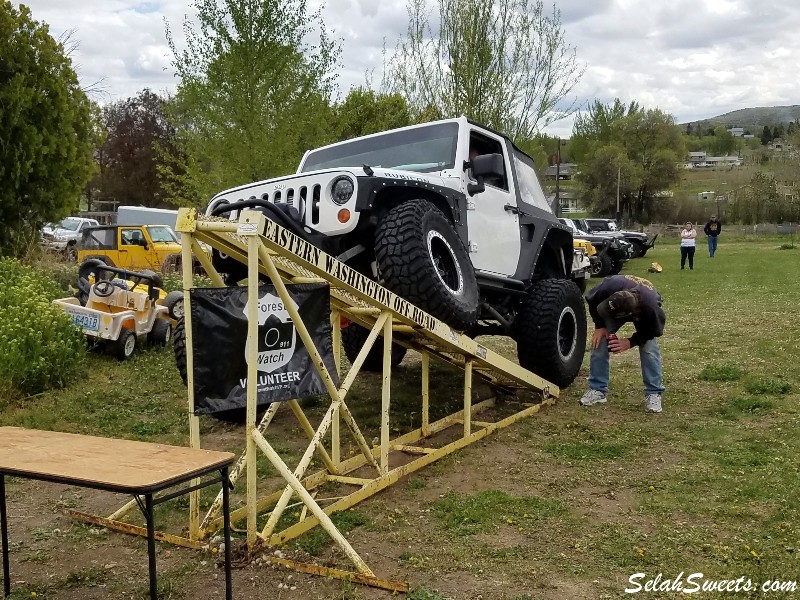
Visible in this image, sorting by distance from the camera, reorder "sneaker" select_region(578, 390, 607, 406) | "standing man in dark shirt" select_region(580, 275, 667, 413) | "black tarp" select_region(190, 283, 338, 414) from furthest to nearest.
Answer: "sneaker" select_region(578, 390, 607, 406)
"standing man in dark shirt" select_region(580, 275, 667, 413)
"black tarp" select_region(190, 283, 338, 414)

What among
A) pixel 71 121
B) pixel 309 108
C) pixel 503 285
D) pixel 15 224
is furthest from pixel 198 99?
pixel 503 285

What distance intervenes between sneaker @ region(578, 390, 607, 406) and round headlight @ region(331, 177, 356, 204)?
3268 mm

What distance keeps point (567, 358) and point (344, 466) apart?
290cm

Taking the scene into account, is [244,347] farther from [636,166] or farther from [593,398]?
[636,166]

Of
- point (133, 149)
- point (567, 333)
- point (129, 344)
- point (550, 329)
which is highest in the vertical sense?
point (133, 149)

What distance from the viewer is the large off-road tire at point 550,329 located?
21.8 ft

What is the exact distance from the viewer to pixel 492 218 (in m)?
6.24

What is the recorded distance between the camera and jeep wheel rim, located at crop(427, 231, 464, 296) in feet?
16.3

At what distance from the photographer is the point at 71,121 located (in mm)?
10797

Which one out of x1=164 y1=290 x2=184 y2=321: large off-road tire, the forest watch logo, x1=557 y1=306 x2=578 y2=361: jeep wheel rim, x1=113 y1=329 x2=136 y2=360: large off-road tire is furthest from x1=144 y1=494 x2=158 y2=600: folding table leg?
x1=164 y1=290 x2=184 y2=321: large off-road tire

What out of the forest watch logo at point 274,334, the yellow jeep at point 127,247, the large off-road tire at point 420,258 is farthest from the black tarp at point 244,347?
the yellow jeep at point 127,247

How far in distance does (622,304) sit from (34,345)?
17.0 ft

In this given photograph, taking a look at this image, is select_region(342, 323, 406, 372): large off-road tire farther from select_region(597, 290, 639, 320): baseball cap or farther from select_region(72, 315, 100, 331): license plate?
select_region(72, 315, 100, 331): license plate
